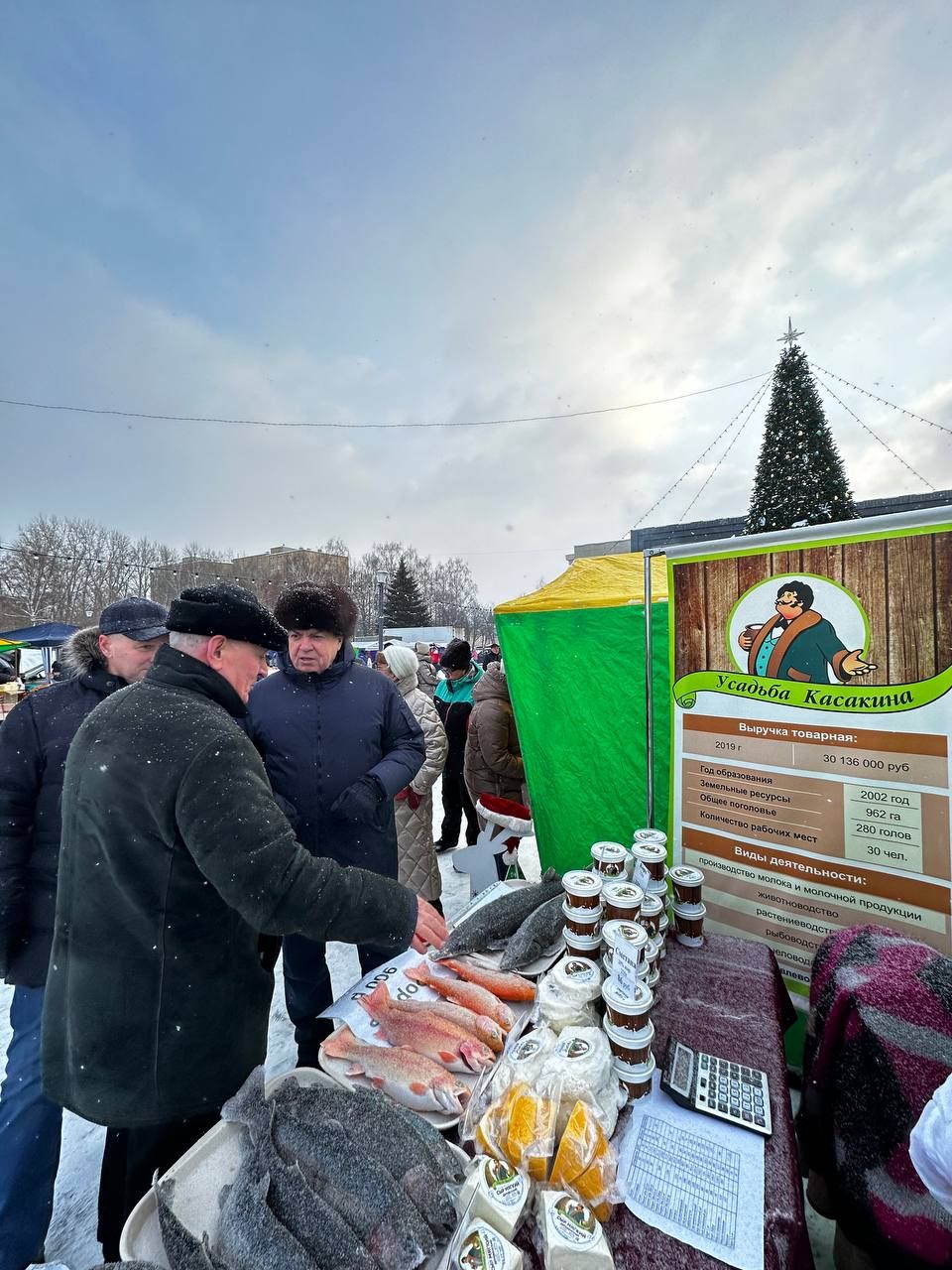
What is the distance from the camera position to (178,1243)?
0.87 meters

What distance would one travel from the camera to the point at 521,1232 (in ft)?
2.98

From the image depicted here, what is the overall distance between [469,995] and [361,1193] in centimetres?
60

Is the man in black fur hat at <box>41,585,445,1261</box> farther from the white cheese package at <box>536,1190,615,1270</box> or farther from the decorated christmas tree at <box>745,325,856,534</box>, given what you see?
the decorated christmas tree at <box>745,325,856,534</box>

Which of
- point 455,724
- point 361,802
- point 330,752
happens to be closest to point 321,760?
point 330,752

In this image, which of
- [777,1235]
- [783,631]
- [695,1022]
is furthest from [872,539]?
[777,1235]

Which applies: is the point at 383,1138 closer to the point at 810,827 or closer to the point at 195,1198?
the point at 195,1198

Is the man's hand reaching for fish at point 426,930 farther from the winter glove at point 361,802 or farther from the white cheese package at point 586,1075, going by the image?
the winter glove at point 361,802

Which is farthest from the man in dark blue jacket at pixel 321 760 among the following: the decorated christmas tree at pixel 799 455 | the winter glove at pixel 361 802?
the decorated christmas tree at pixel 799 455

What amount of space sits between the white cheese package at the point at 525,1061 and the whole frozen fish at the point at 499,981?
10.1 inches

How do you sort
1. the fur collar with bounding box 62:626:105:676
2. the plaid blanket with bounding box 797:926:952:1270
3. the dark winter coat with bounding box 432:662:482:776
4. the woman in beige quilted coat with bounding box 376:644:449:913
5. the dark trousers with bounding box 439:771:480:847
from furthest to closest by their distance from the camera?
the dark trousers with bounding box 439:771:480:847 → the dark winter coat with bounding box 432:662:482:776 → the woman in beige quilted coat with bounding box 376:644:449:913 → the fur collar with bounding box 62:626:105:676 → the plaid blanket with bounding box 797:926:952:1270

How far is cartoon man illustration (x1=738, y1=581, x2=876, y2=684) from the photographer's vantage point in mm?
1723

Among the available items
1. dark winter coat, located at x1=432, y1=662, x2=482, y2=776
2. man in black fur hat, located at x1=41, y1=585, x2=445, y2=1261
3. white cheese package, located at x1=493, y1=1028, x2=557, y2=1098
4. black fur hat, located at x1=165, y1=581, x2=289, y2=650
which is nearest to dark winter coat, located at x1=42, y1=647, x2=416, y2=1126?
man in black fur hat, located at x1=41, y1=585, x2=445, y2=1261

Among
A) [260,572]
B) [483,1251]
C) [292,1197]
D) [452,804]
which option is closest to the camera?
[483,1251]

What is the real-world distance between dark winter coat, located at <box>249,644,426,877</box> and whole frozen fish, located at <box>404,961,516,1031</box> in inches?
33.1
